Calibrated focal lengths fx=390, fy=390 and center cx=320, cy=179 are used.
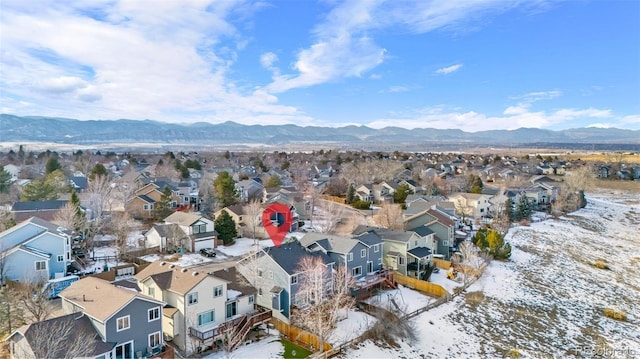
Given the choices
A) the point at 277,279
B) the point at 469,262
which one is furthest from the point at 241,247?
the point at 469,262

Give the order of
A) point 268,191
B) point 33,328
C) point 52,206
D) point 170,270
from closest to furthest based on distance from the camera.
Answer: point 33,328 → point 170,270 → point 52,206 → point 268,191

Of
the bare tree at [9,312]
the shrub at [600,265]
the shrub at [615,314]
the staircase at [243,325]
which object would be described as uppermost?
the bare tree at [9,312]

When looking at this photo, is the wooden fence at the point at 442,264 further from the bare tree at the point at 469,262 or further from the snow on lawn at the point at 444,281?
the snow on lawn at the point at 444,281

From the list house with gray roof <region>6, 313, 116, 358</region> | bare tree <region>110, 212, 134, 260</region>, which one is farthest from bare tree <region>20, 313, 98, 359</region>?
bare tree <region>110, 212, 134, 260</region>

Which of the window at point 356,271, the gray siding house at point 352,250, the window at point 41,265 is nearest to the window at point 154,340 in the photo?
the gray siding house at point 352,250

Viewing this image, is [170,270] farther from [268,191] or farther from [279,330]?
[268,191]

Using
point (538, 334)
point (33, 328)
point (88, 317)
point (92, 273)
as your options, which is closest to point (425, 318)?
point (538, 334)
